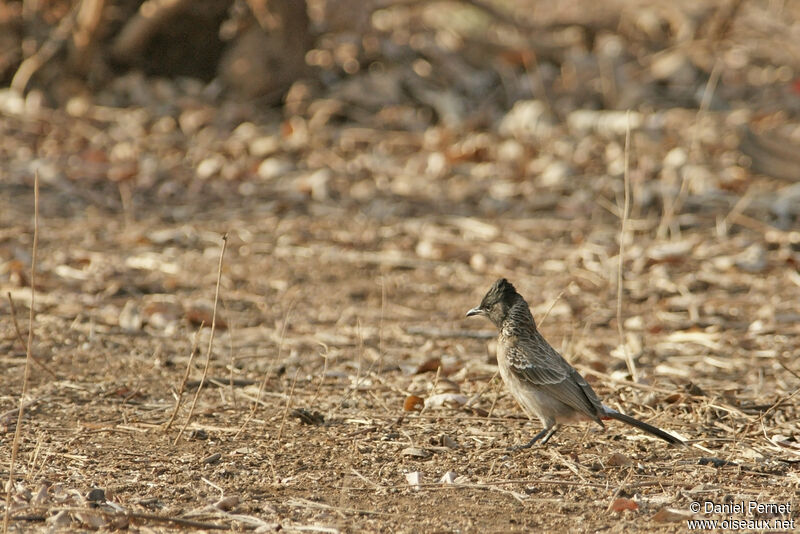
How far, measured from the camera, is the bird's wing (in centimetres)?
413

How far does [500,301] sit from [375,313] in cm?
185

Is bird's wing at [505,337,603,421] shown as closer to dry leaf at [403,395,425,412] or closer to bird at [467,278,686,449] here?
bird at [467,278,686,449]

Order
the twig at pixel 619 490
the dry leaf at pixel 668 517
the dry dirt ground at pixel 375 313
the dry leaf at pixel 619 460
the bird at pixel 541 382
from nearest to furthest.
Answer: the dry leaf at pixel 668 517
the twig at pixel 619 490
the dry dirt ground at pixel 375 313
the dry leaf at pixel 619 460
the bird at pixel 541 382

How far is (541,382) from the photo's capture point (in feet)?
13.8

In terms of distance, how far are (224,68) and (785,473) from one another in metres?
7.79

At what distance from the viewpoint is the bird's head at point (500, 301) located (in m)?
4.56

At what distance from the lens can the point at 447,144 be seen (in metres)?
9.75

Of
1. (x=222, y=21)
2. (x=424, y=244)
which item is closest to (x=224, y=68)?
(x=222, y=21)

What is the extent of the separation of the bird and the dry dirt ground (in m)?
0.13

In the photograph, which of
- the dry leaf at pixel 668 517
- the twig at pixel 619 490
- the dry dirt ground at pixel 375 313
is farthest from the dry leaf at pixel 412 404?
the dry leaf at pixel 668 517

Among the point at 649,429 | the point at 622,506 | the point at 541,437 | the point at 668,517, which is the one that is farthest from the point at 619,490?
the point at 541,437

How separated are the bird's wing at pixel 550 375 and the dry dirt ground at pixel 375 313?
8.3 inches

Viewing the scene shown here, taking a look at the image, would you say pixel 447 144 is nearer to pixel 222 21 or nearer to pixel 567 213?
pixel 567 213

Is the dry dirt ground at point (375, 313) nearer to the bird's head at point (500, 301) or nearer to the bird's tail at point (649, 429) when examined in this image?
the bird's tail at point (649, 429)
